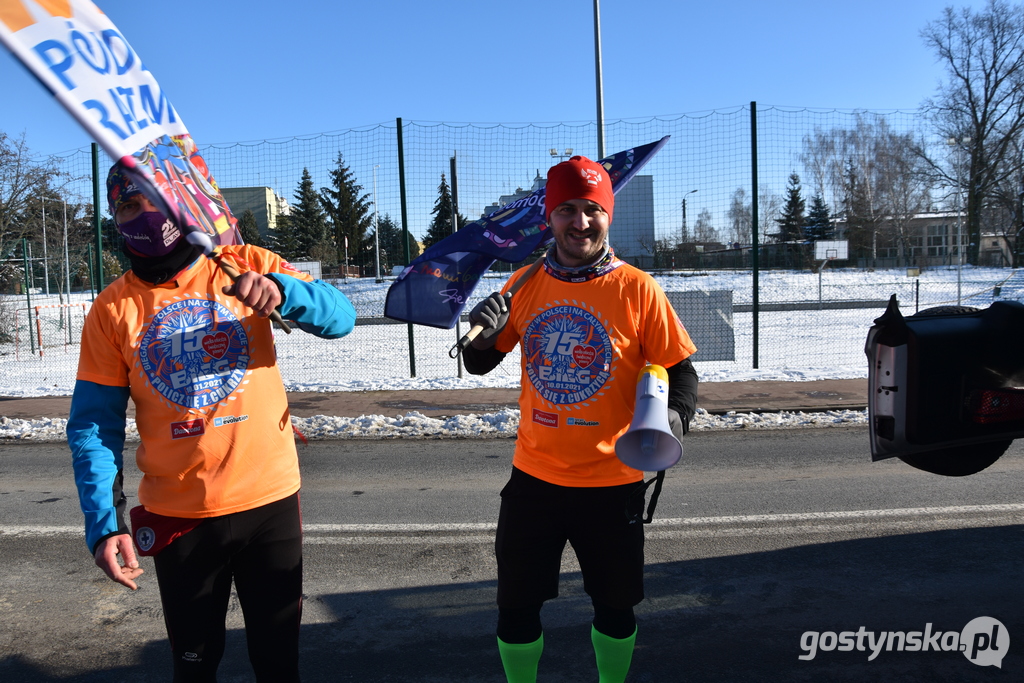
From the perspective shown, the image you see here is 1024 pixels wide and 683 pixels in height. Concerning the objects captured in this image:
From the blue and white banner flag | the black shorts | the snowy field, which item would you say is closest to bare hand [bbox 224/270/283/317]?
the blue and white banner flag

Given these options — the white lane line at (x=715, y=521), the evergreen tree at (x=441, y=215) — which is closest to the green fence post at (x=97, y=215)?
the evergreen tree at (x=441, y=215)

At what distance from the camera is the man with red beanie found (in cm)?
255

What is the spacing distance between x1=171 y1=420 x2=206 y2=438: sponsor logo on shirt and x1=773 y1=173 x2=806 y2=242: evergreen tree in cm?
1424

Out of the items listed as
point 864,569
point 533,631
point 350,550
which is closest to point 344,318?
point 533,631

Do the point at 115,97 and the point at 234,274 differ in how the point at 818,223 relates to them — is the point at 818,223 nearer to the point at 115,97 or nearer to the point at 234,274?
the point at 234,274

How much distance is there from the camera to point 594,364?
2.59 metres

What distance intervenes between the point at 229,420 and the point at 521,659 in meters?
1.30

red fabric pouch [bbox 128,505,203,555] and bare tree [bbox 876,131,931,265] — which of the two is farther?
bare tree [bbox 876,131,931,265]

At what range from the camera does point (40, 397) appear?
34.8 ft

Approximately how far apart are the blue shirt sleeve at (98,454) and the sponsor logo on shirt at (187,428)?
7.4 inches

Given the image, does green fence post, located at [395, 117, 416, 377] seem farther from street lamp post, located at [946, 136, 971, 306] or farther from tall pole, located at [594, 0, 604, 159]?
street lamp post, located at [946, 136, 971, 306]

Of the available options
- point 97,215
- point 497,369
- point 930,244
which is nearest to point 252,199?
point 97,215

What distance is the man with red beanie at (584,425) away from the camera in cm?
255

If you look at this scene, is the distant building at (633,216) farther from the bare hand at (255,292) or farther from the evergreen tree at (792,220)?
the bare hand at (255,292)
